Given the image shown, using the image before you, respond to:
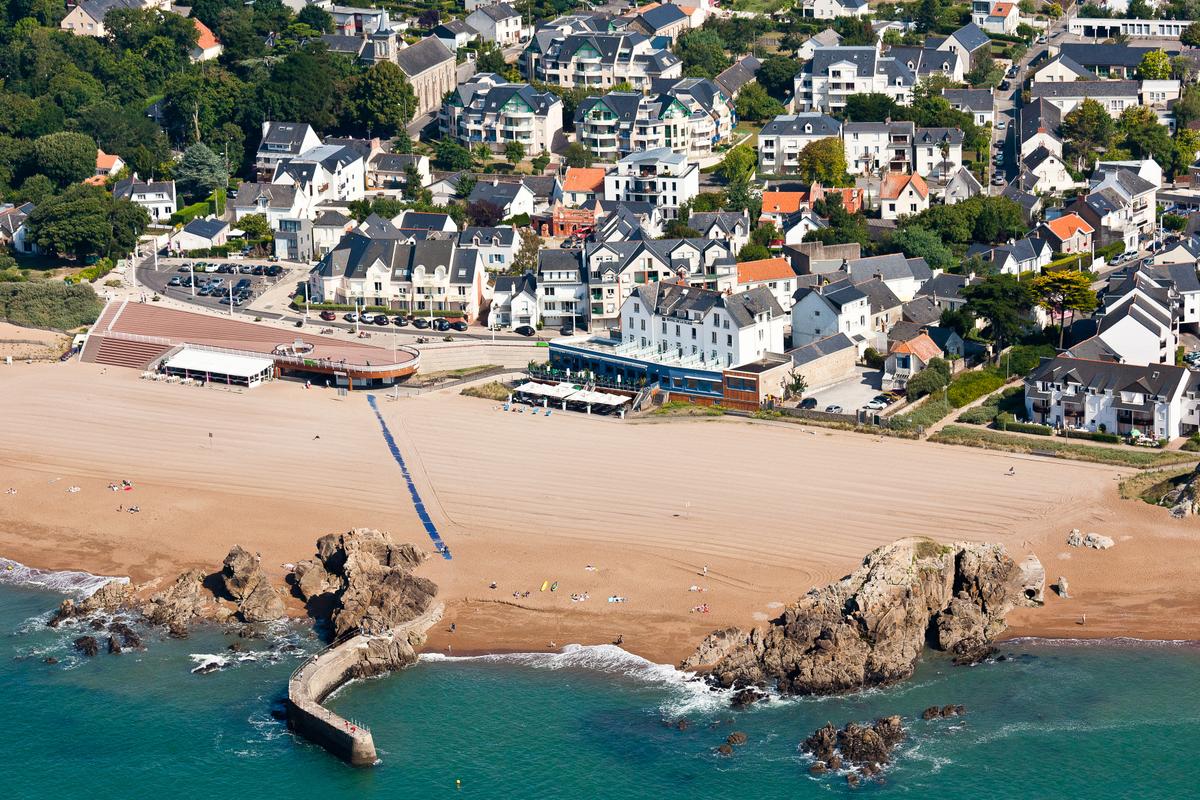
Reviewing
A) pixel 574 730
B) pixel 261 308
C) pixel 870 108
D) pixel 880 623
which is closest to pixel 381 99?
pixel 261 308

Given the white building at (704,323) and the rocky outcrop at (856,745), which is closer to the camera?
the rocky outcrop at (856,745)

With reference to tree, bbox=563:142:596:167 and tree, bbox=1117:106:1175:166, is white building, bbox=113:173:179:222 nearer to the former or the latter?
tree, bbox=563:142:596:167

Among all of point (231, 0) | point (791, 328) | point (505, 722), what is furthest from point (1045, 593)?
point (231, 0)

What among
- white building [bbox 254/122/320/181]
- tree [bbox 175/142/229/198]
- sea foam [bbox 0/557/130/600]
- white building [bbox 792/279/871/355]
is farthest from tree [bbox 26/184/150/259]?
white building [bbox 792/279/871/355]

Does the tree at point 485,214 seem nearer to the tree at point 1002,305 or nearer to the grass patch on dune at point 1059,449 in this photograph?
the tree at point 1002,305

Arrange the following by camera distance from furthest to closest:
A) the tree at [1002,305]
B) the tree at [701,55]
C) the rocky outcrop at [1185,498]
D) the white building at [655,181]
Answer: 1. the tree at [701,55]
2. the white building at [655,181]
3. the tree at [1002,305]
4. the rocky outcrop at [1185,498]

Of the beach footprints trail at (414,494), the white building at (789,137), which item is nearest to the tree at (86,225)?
the beach footprints trail at (414,494)
